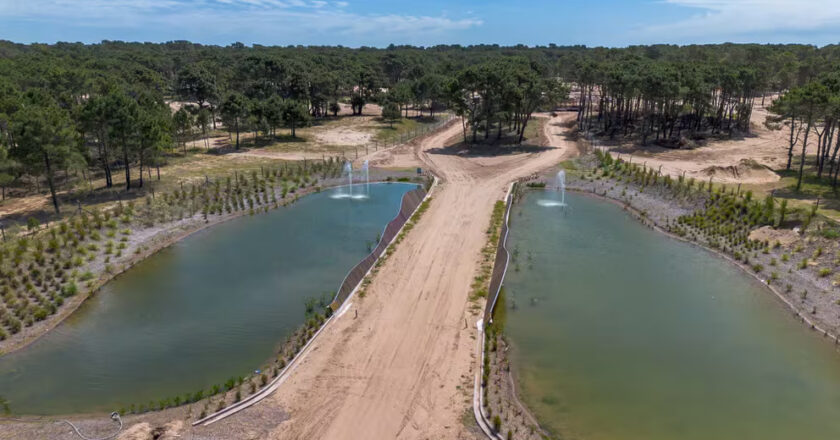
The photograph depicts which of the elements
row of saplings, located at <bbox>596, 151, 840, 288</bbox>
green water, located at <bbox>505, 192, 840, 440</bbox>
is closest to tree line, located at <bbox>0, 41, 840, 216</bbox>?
row of saplings, located at <bbox>596, 151, 840, 288</bbox>

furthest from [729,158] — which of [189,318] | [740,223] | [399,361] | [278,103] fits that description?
[189,318]

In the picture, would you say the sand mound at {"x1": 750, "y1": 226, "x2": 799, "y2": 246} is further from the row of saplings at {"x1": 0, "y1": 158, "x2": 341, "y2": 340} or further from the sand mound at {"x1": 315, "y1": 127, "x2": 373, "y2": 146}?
the sand mound at {"x1": 315, "y1": 127, "x2": 373, "y2": 146}

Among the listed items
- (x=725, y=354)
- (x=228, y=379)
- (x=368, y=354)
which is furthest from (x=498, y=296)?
(x=228, y=379)

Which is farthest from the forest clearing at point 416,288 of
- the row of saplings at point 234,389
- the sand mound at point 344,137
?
the sand mound at point 344,137

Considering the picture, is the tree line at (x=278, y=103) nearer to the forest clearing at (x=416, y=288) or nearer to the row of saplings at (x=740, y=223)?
the forest clearing at (x=416, y=288)

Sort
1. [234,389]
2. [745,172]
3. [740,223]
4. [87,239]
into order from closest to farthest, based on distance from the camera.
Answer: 1. [234,389]
2. [87,239]
3. [740,223]
4. [745,172]

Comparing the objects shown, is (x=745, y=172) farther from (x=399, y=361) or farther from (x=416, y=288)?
(x=399, y=361)
